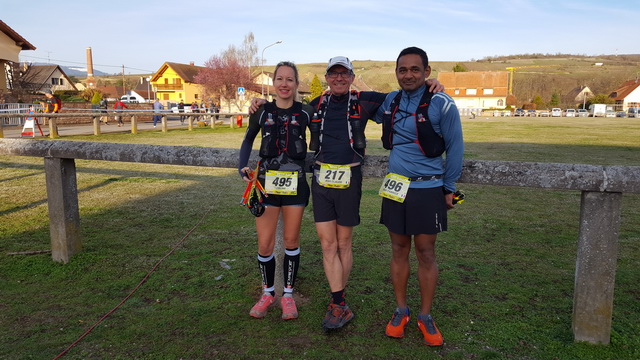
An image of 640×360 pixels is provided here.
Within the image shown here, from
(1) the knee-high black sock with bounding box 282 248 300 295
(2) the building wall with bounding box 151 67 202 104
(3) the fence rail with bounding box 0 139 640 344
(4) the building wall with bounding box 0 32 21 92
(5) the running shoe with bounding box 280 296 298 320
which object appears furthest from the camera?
(2) the building wall with bounding box 151 67 202 104

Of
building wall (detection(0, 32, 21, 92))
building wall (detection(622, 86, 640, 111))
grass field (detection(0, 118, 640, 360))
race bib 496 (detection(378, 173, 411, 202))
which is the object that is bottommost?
grass field (detection(0, 118, 640, 360))

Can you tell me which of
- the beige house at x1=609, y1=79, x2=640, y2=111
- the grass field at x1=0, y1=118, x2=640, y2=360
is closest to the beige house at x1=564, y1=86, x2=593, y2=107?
the beige house at x1=609, y1=79, x2=640, y2=111

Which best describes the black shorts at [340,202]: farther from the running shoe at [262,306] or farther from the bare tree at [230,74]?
the bare tree at [230,74]

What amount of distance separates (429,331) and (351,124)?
5.03 ft

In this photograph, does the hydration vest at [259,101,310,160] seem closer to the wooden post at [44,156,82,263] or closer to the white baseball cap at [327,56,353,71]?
the white baseball cap at [327,56,353,71]

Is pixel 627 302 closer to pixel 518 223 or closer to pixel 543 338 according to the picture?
pixel 543 338

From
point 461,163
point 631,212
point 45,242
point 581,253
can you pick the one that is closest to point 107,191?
point 45,242

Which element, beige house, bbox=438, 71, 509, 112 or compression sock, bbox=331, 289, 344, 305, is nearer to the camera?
compression sock, bbox=331, 289, 344, 305

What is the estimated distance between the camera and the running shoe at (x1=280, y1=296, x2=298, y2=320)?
3514mm

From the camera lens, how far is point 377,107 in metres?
3.34

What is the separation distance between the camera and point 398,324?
3.27 m

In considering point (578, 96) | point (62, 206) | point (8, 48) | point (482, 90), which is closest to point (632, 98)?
point (578, 96)

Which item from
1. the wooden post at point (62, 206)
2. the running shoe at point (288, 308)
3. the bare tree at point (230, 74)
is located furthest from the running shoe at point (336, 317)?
the bare tree at point (230, 74)

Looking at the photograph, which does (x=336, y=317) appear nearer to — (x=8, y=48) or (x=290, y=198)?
(x=290, y=198)
